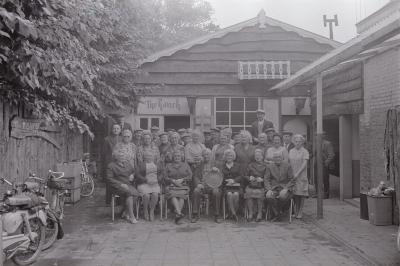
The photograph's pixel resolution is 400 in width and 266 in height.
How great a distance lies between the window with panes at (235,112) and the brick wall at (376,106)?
13.9ft

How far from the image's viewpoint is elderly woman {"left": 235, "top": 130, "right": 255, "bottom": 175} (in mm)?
9414

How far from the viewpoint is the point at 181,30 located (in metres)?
31.8

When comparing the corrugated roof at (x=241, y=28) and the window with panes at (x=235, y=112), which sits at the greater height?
the corrugated roof at (x=241, y=28)

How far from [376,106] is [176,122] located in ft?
22.0

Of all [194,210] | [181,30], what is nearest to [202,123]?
[194,210]

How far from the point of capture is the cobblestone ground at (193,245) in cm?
613

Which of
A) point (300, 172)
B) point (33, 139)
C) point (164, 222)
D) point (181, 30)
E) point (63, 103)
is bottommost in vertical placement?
point (164, 222)

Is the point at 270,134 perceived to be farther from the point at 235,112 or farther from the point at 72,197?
the point at 72,197

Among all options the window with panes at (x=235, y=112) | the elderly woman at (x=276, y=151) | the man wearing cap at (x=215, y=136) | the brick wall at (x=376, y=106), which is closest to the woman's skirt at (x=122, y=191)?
the man wearing cap at (x=215, y=136)

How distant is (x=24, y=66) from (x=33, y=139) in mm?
3344

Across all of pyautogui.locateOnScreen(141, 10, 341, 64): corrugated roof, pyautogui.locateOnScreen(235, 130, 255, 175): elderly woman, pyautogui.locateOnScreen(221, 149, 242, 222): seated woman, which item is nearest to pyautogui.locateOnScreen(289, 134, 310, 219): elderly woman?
pyautogui.locateOnScreen(235, 130, 255, 175): elderly woman

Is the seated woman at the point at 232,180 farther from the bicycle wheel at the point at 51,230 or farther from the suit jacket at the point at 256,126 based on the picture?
the bicycle wheel at the point at 51,230

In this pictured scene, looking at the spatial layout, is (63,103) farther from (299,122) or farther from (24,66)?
(299,122)

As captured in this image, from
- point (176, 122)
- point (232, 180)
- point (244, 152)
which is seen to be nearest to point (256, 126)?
point (244, 152)
